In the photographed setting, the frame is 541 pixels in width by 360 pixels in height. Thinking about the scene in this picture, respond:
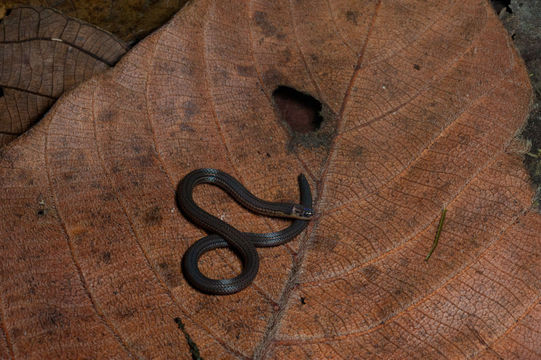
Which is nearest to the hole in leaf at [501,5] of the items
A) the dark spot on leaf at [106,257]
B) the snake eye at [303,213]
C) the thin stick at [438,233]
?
the thin stick at [438,233]

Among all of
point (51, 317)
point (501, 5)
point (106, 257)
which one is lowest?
point (51, 317)

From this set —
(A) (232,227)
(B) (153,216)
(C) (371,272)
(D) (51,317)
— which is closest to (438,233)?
(C) (371,272)

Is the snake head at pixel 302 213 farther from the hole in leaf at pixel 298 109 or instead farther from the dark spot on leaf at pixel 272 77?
the dark spot on leaf at pixel 272 77

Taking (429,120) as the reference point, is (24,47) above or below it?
below

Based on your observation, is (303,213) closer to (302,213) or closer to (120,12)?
(302,213)

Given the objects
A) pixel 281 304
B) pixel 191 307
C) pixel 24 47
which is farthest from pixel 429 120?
pixel 24 47

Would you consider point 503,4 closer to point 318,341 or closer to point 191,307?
point 318,341

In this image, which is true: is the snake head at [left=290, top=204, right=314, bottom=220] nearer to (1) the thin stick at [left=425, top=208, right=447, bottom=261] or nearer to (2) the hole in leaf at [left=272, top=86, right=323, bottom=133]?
(2) the hole in leaf at [left=272, top=86, right=323, bottom=133]
